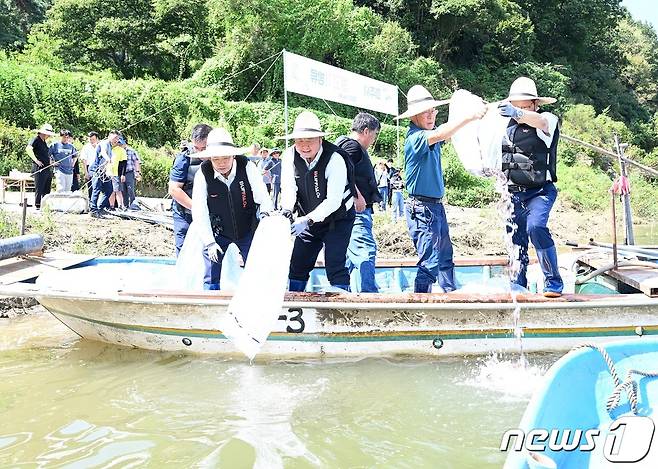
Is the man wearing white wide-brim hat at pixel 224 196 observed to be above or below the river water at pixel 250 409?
above

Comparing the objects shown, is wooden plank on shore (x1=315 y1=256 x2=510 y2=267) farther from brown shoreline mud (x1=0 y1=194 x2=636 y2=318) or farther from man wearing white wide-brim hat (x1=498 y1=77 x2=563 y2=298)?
brown shoreline mud (x1=0 y1=194 x2=636 y2=318)

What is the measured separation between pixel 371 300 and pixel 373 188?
1.21m

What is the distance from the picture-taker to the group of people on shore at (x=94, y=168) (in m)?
11.5

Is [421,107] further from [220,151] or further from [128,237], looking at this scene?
[128,237]

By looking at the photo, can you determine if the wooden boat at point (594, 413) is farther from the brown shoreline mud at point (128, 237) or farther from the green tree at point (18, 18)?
the green tree at point (18, 18)

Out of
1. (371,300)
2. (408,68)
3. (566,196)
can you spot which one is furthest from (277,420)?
(408,68)

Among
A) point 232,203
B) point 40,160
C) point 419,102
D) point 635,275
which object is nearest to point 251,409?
point 232,203

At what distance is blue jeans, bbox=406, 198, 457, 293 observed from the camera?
220 inches

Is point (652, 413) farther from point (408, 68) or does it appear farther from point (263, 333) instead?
point (408, 68)

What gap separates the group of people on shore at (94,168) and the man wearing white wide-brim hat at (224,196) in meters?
6.64

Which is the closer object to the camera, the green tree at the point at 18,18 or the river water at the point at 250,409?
the river water at the point at 250,409

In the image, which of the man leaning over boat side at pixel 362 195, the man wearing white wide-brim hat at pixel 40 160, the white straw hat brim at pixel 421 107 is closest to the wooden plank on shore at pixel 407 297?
the man leaning over boat side at pixel 362 195

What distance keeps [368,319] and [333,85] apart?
261 inches

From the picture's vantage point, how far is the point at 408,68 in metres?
29.7
